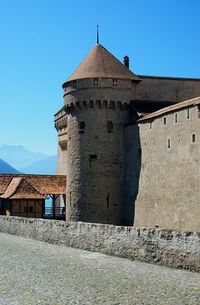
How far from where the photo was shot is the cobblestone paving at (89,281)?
9875 mm

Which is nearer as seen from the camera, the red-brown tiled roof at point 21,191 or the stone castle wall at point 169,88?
the red-brown tiled roof at point 21,191

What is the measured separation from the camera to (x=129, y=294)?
10.2 metres

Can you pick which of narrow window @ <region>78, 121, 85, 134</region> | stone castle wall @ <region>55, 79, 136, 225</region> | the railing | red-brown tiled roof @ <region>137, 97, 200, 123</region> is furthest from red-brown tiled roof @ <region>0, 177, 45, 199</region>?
red-brown tiled roof @ <region>137, 97, 200, 123</region>

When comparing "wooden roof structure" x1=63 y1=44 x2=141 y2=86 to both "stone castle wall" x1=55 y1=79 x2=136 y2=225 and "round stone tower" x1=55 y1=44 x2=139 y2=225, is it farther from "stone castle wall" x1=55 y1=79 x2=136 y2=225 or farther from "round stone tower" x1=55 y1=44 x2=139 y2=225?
"stone castle wall" x1=55 y1=79 x2=136 y2=225

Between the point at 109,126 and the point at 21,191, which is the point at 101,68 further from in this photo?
the point at 21,191

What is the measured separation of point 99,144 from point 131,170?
2.73 meters

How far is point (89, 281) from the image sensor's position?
11742 millimetres

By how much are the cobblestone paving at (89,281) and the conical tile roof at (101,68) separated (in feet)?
58.1

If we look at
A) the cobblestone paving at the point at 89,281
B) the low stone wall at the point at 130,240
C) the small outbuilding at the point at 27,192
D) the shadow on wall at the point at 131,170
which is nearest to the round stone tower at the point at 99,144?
the shadow on wall at the point at 131,170

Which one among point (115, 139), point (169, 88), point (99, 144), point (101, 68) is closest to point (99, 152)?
point (99, 144)

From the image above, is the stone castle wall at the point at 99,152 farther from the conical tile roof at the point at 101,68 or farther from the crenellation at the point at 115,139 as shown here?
the conical tile roof at the point at 101,68

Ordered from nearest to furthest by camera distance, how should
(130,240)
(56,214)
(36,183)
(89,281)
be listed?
(89,281)
(130,240)
(36,183)
(56,214)

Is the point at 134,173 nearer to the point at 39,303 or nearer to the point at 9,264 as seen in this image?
the point at 9,264

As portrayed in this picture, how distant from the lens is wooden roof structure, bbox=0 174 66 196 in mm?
35294
